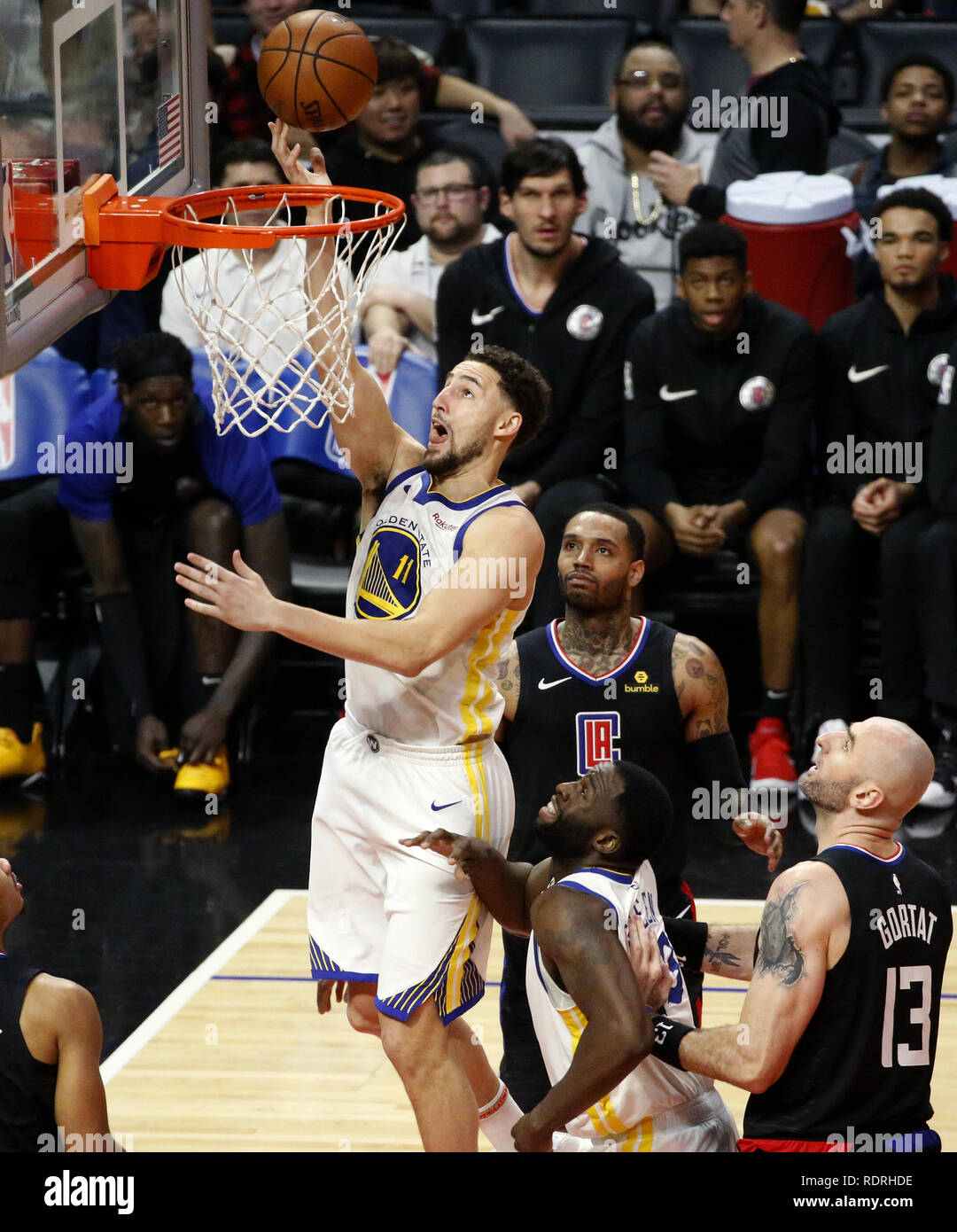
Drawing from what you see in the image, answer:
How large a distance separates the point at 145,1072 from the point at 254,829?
2.05m

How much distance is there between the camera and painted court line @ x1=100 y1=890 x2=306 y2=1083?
4.72 meters

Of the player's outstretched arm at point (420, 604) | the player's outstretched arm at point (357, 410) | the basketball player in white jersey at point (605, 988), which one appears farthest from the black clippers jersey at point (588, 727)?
the basketball player in white jersey at point (605, 988)

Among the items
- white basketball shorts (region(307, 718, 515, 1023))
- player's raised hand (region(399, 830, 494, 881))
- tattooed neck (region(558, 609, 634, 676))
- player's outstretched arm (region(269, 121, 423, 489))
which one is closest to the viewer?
player's raised hand (region(399, 830, 494, 881))

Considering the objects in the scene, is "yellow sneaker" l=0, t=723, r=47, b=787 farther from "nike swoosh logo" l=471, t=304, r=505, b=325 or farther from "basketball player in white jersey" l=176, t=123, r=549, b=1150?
"basketball player in white jersey" l=176, t=123, r=549, b=1150

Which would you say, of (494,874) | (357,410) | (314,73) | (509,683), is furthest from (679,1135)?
(314,73)

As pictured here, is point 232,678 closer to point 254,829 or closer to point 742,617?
point 254,829

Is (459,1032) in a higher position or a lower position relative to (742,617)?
lower

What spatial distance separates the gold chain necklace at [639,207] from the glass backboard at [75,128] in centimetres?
367

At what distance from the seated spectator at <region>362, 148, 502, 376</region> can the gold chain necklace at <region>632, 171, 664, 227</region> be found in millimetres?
679

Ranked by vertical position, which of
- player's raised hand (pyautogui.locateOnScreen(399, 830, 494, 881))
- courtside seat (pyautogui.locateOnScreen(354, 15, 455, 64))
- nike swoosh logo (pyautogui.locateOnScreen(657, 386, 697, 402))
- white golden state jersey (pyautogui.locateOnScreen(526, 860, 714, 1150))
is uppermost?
courtside seat (pyautogui.locateOnScreen(354, 15, 455, 64))

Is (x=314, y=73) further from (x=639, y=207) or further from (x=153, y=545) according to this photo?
(x=639, y=207)

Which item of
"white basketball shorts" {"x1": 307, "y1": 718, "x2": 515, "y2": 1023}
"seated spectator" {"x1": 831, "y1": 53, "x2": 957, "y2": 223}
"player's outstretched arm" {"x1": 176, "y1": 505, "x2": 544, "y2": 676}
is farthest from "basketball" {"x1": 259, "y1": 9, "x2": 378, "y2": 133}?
"seated spectator" {"x1": 831, "y1": 53, "x2": 957, "y2": 223}

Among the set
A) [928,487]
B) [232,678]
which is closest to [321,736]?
[232,678]
